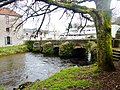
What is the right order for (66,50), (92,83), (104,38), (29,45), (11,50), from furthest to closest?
1. (29,45)
2. (11,50)
3. (66,50)
4. (104,38)
5. (92,83)

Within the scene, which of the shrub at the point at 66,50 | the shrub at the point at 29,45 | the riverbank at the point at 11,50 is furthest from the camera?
the shrub at the point at 29,45

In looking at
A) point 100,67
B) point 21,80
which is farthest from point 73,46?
point 100,67

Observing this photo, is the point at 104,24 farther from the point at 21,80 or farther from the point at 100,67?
the point at 21,80

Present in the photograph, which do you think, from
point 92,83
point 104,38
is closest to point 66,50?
point 104,38

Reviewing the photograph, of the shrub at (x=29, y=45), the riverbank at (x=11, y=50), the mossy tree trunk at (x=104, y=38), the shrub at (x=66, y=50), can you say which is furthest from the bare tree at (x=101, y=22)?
the shrub at (x=29, y=45)

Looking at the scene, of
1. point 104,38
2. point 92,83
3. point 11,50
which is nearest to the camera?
point 92,83

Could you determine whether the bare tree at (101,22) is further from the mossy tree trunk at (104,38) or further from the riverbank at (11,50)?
the riverbank at (11,50)

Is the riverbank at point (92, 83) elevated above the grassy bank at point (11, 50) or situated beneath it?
elevated above

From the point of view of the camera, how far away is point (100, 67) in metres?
9.33

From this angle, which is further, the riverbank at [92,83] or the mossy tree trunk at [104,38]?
the mossy tree trunk at [104,38]

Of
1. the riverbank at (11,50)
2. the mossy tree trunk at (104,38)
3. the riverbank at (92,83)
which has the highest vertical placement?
the mossy tree trunk at (104,38)

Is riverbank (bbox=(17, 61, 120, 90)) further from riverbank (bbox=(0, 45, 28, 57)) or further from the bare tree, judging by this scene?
riverbank (bbox=(0, 45, 28, 57))

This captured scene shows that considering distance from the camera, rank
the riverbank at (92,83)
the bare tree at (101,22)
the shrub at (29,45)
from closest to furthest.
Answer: the riverbank at (92,83)
the bare tree at (101,22)
the shrub at (29,45)

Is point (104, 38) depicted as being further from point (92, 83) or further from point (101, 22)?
point (92, 83)
